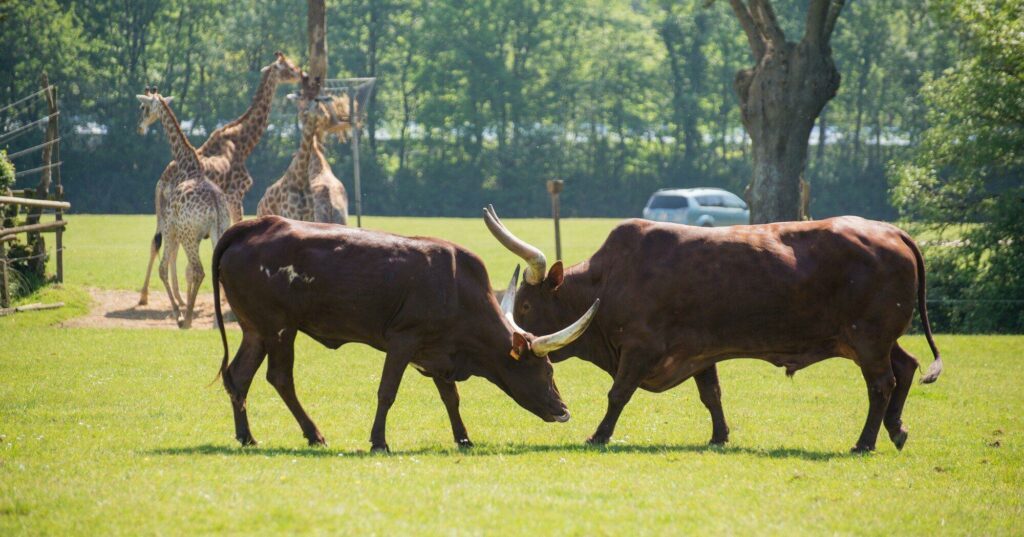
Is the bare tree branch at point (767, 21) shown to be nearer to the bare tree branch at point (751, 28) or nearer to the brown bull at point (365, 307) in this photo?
the bare tree branch at point (751, 28)

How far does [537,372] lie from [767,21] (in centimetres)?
1634

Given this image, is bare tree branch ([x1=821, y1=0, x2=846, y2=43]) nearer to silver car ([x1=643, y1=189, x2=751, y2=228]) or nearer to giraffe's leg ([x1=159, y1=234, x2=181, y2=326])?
giraffe's leg ([x1=159, y1=234, x2=181, y2=326])

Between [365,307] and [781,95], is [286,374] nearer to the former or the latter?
[365,307]

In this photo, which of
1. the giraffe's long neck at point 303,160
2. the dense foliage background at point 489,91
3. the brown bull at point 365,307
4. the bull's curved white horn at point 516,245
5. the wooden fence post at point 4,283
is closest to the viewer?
the brown bull at point 365,307

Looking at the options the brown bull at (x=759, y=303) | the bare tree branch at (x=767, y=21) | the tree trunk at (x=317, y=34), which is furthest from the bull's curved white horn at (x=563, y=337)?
the tree trunk at (x=317, y=34)

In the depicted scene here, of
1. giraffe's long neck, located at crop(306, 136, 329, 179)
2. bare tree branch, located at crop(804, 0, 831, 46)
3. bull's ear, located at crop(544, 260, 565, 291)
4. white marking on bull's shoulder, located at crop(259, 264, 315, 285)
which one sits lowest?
bull's ear, located at crop(544, 260, 565, 291)

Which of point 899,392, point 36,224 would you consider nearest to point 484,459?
point 899,392

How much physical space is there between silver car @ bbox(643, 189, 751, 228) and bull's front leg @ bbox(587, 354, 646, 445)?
3994 centimetres

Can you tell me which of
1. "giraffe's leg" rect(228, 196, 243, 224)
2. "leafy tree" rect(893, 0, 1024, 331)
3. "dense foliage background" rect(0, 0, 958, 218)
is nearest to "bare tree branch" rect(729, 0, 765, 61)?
"leafy tree" rect(893, 0, 1024, 331)

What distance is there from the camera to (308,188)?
2284 centimetres

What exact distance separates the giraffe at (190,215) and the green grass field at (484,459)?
14.1ft

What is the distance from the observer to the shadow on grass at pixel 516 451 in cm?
984

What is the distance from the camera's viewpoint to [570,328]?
34.8 ft

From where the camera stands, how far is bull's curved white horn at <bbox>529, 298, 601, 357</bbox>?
1060cm
